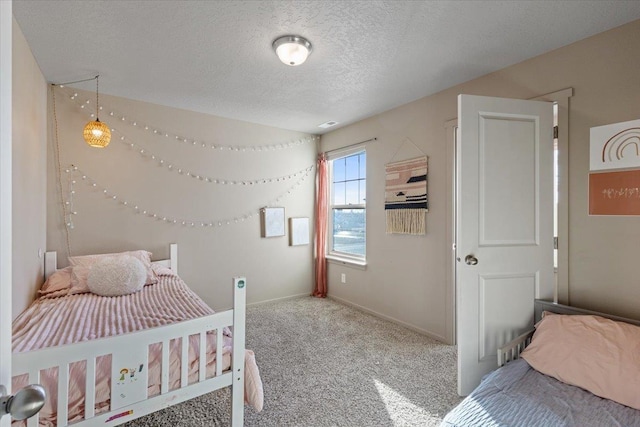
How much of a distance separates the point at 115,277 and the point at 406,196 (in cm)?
279

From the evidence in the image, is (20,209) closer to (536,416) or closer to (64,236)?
(64,236)

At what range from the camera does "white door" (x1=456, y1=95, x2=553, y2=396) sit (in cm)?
205

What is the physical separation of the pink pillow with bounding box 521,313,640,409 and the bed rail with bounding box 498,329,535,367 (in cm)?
7

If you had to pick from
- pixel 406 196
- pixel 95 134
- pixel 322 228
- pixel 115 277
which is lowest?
pixel 115 277

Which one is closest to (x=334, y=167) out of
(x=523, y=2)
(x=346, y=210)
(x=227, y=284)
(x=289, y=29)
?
(x=346, y=210)

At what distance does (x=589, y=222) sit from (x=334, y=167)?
3.00 metres

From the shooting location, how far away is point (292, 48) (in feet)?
6.81

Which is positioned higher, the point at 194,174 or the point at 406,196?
the point at 194,174

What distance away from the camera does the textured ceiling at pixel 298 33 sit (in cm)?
176

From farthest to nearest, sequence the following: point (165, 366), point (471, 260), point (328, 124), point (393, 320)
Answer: point (328, 124) < point (393, 320) < point (471, 260) < point (165, 366)

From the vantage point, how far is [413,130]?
10.5 ft

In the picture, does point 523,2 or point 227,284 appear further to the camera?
point 227,284

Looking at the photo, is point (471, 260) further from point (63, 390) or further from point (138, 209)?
point (138, 209)

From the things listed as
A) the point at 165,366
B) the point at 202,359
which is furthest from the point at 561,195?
the point at 165,366
